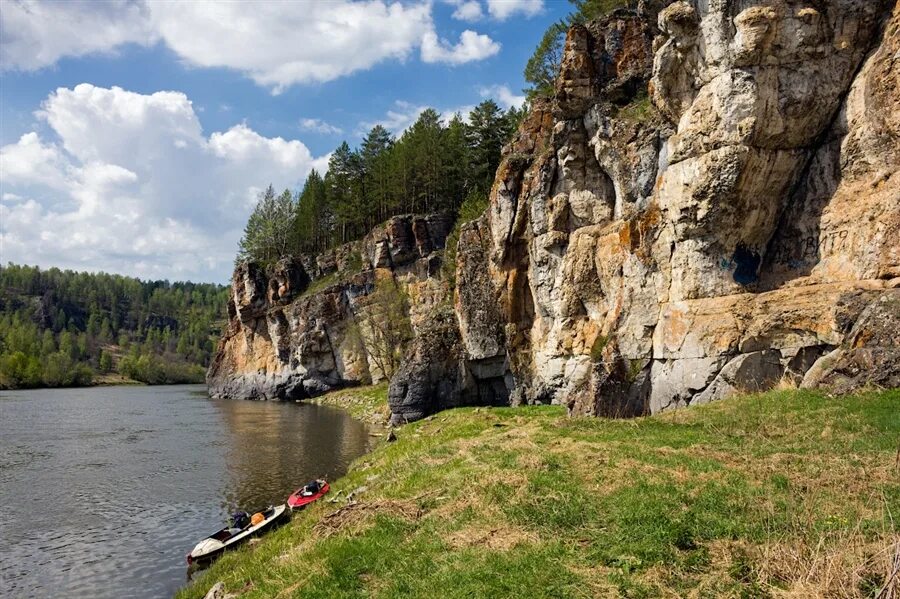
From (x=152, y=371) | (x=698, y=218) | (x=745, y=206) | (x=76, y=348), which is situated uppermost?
(x=745, y=206)

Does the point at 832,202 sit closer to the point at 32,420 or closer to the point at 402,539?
the point at 402,539

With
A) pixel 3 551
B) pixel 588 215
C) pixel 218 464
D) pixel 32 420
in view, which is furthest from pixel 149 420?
pixel 588 215

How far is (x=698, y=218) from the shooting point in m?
24.5

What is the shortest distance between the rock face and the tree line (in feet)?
19.3

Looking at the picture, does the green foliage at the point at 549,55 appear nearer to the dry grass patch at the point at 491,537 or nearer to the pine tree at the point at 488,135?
the pine tree at the point at 488,135

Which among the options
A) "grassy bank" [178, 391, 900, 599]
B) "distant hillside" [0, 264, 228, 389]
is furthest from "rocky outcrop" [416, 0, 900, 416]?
"distant hillside" [0, 264, 228, 389]

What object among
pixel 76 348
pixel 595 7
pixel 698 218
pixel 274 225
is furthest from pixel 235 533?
pixel 76 348

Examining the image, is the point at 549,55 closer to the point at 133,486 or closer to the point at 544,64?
the point at 544,64

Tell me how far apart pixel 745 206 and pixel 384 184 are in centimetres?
5877

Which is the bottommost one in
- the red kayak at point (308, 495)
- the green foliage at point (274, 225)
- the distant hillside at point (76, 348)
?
the red kayak at point (308, 495)

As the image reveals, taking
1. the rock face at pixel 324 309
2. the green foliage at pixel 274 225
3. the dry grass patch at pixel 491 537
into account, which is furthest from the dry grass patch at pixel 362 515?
the green foliage at pixel 274 225

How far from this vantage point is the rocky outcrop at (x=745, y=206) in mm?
20109

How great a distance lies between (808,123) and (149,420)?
54580 mm

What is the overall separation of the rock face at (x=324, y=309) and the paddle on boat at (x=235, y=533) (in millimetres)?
42654
